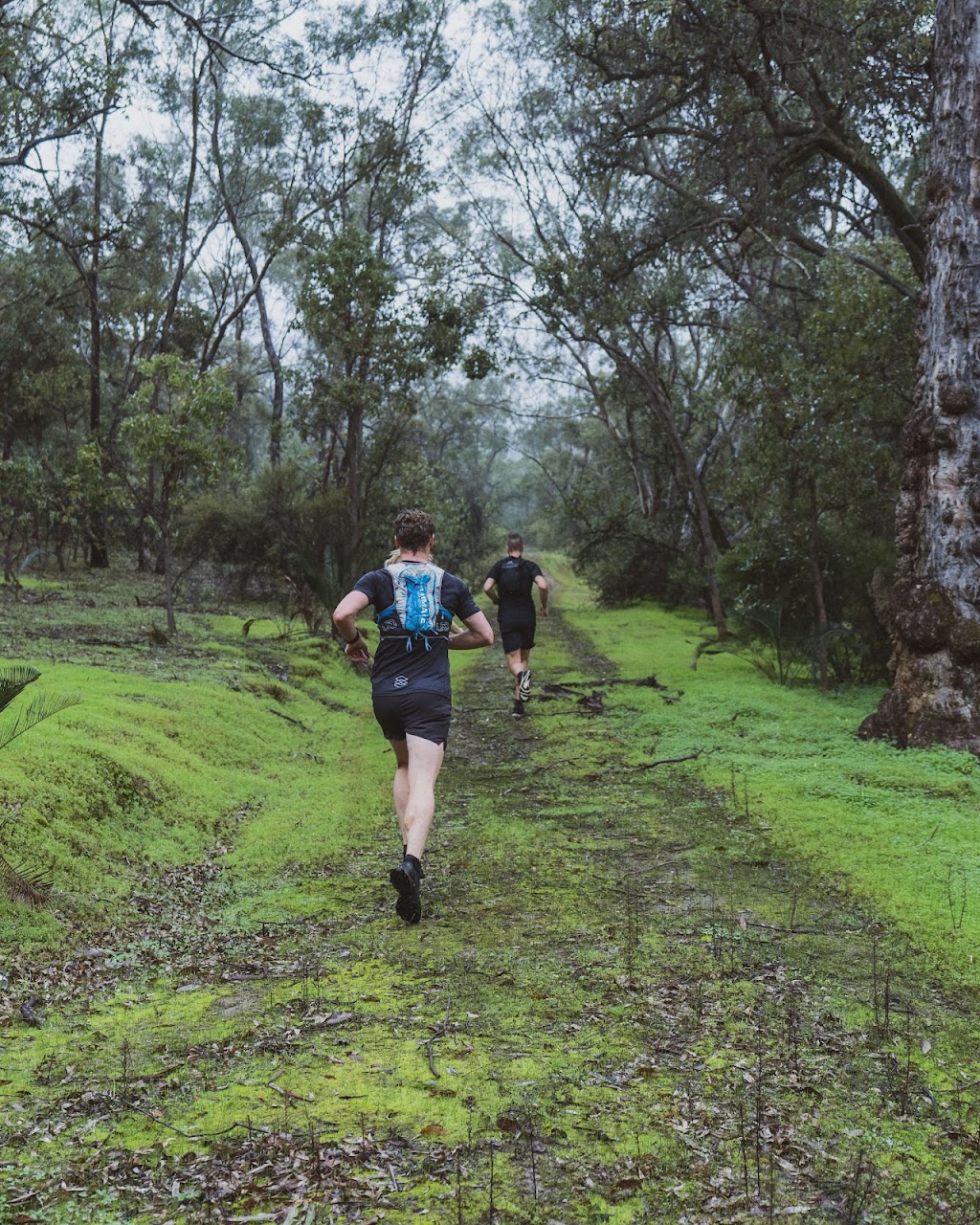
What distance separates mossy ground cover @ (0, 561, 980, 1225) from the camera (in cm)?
263

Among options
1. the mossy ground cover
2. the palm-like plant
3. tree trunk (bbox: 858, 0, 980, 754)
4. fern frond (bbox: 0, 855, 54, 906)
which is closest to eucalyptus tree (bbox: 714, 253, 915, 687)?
tree trunk (bbox: 858, 0, 980, 754)

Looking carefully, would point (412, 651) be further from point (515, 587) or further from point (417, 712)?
point (515, 587)

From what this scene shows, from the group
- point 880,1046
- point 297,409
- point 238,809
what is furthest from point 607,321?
point 880,1046

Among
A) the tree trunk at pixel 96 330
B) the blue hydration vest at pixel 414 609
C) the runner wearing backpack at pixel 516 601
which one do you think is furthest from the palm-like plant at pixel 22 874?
the tree trunk at pixel 96 330

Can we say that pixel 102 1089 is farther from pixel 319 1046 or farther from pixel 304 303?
pixel 304 303

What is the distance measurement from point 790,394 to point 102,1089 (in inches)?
468

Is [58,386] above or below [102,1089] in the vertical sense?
above

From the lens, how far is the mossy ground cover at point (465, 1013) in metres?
2.63

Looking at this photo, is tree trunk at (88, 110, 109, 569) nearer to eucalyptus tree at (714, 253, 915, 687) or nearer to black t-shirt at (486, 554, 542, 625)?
black t-shirt at (486, 554, 542, 625)

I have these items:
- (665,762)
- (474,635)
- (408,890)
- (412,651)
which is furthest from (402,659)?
(665,762)

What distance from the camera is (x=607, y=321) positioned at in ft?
57.7

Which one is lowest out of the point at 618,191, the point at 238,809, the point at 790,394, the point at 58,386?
the point at 238,809

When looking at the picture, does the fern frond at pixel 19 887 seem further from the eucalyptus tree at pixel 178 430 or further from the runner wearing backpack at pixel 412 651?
the eucalyptus tree at pixel 178 430

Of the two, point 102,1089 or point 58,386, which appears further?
point 58,386
